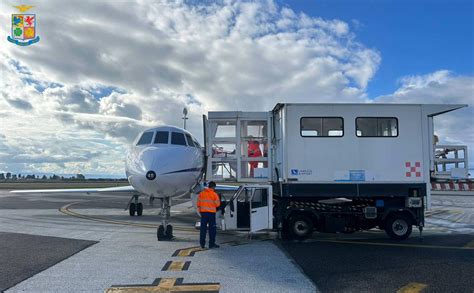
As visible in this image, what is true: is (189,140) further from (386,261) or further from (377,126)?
(386,261)

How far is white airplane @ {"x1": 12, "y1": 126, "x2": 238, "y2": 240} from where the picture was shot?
9.41 meters

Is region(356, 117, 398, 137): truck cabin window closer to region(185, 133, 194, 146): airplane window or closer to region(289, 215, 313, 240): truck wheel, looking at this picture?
region(289, 215, 313, 240): truck wheel

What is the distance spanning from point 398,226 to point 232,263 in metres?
5.58

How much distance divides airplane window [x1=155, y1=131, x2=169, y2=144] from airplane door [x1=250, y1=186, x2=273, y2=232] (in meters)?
2.85

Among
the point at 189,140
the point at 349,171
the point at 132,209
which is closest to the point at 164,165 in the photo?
the point at 189,140

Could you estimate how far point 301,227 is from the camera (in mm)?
10766

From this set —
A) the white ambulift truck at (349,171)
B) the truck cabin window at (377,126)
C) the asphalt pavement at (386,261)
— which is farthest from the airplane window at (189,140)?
the truck cabin window at (377,126)

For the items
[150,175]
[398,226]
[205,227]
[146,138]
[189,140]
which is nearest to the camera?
[150,175]

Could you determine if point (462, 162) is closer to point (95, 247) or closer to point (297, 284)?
point (297, 284)

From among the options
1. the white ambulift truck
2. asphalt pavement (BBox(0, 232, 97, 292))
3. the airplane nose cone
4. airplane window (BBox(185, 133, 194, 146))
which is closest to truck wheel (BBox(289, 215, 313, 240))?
the white ambulift truck

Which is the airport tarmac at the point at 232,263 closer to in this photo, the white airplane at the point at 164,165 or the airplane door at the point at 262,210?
the airplane door at the point at 262,210

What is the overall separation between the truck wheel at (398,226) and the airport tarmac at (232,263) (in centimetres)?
26

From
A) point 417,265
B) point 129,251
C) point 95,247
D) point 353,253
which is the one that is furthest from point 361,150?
point 95,247

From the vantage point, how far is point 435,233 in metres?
12.2
